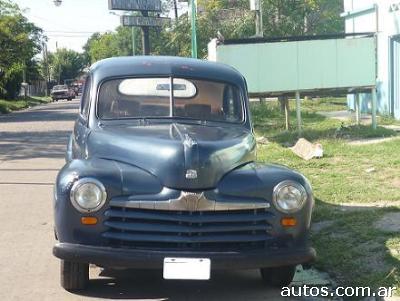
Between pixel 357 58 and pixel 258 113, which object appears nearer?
pixel 357 58

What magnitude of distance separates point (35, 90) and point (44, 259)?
7443cm

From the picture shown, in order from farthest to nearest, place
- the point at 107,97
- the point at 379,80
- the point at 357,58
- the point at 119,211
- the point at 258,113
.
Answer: the point at 258,113 → the point at 379,80 → the point at 357,58 → the point at 107,97 → the point at 119,211

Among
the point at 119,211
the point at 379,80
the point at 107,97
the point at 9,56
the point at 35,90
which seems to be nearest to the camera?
the point at 119,211

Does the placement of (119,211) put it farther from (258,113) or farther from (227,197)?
(258,113)

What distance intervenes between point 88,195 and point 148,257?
0.60 m

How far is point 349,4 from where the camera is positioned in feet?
70.8

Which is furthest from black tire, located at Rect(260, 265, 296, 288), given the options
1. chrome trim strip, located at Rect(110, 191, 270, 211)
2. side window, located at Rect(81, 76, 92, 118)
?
side window, located at Rect(81, 76, 92, 118)

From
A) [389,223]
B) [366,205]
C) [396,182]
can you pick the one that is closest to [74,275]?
[389,223]

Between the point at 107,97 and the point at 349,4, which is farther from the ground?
the point at 349,4

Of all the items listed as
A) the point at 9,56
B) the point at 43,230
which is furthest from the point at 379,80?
the point at 9,56

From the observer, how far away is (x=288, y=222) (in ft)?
15.6

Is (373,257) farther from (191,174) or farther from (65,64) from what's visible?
(65,64)

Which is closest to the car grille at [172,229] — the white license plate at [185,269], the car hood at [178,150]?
the white license plate at [185,269]

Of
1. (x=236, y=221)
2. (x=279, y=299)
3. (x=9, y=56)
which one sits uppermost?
(x=9, y=56)
